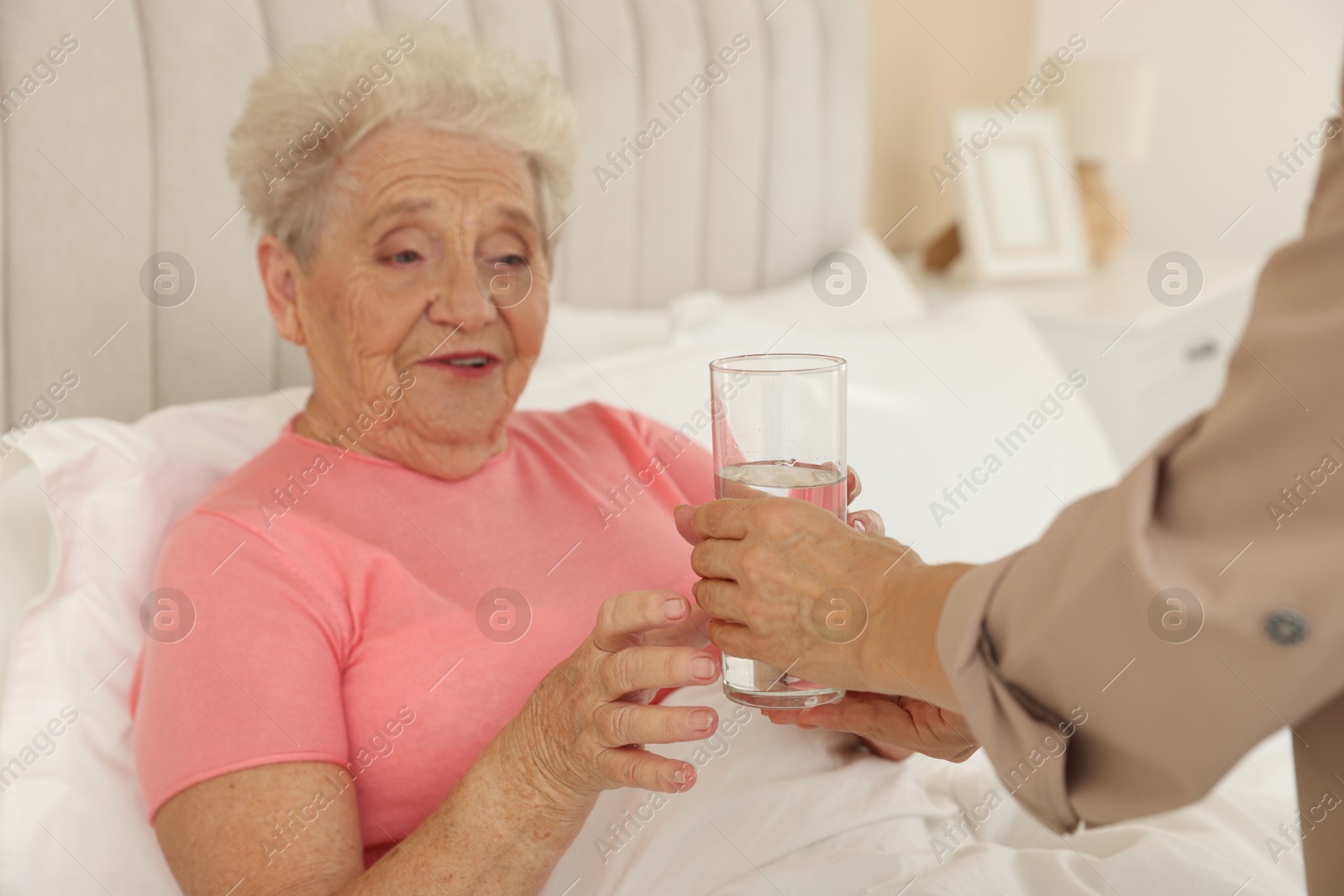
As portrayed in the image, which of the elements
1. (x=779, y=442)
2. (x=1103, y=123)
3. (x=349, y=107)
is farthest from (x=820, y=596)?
(x=1103, y=123)

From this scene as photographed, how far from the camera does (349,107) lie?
1.25 m

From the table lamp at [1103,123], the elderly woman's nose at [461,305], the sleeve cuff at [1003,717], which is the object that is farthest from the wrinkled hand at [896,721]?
the table lamp at [1103,123]

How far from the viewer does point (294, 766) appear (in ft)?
3.26

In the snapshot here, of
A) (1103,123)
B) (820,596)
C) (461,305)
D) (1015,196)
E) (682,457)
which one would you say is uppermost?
(1103,123)

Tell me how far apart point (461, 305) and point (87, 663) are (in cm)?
52

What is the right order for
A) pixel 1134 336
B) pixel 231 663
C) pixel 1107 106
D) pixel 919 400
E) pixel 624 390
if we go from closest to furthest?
pixel 231 663 → pixel 624 390 → pixel 919 400 → pixel 1134 336 → pixel 1107 106

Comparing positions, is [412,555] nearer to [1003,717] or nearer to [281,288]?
[281,288]

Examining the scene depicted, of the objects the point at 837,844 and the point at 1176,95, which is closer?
the point at 837,844

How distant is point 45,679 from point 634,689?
24.5 inches

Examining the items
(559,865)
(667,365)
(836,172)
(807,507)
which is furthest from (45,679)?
(836,172)

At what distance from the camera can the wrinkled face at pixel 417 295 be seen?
4.09ft

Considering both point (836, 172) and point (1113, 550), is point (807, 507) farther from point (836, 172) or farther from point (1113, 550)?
point (836, 172)

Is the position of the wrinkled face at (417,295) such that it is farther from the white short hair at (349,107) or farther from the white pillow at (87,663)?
the white pillow at (87,663)

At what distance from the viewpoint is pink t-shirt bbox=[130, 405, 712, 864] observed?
3.32 feet
